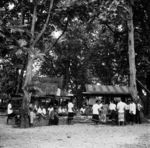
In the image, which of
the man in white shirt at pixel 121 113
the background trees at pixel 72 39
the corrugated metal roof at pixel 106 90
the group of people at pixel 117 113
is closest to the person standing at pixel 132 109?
the group of people at pixel 117 113

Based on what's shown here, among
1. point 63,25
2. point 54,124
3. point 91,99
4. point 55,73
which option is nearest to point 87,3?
point 63,25

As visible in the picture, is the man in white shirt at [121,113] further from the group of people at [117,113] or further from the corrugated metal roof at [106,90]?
the corrugated metal roof at [106,90]

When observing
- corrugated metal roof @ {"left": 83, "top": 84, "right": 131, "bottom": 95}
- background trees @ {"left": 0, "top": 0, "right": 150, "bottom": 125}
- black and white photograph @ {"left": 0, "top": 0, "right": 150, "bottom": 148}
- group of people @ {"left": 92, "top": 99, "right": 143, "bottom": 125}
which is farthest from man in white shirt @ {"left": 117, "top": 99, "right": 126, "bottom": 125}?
background trees @ {"left": 0, "top": 0, "right": 150, "bottom": 125}

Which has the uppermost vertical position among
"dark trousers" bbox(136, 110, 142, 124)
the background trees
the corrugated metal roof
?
the background trees

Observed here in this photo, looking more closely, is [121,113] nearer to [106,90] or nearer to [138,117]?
A: [138,117]

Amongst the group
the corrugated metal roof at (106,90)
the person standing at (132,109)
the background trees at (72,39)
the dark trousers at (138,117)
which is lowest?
the dark trousers at (138,117)

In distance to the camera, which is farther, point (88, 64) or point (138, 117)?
point (88, 64)

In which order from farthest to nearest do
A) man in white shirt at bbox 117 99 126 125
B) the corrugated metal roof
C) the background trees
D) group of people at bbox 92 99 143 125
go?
the corrugated metal roof
group of people at bbox 92 99 143 125
man in white shirt at bbox 117 99 126 125
the background trees

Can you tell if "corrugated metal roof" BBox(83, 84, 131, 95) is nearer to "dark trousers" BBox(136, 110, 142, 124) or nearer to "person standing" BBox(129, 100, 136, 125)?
"dark trousers" BBox(136, 110, 142, 124)

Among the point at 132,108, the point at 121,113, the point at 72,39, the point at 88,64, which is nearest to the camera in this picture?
the point at 121,113

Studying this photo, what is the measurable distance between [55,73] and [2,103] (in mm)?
10791

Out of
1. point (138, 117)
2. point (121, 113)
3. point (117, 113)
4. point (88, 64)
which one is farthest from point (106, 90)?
point (88, 64)

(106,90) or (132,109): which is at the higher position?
(106,90)

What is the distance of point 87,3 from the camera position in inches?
820
